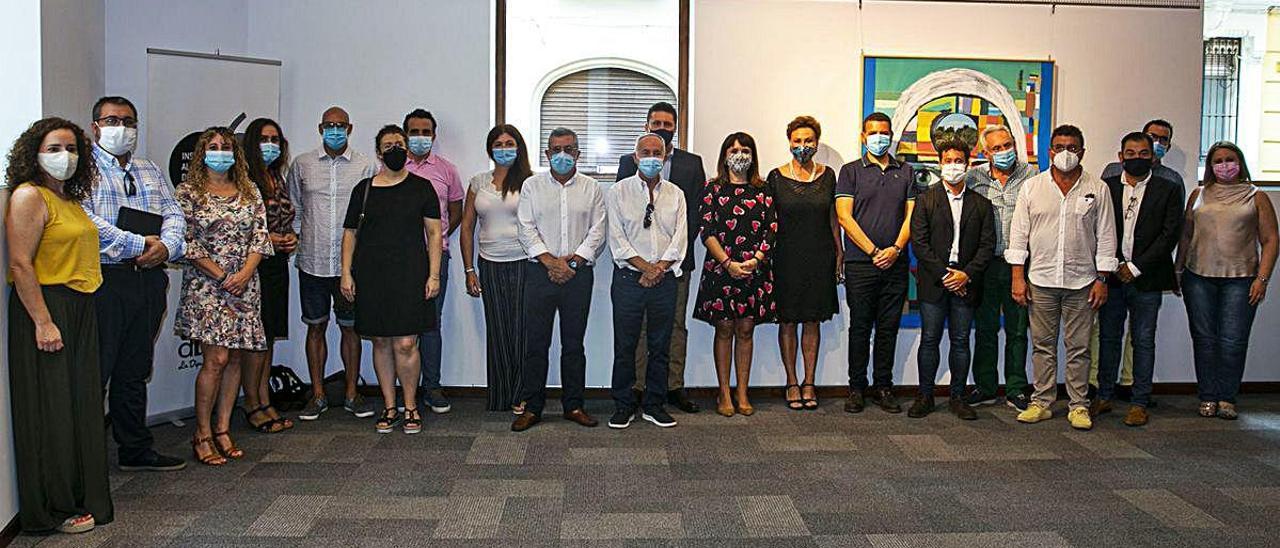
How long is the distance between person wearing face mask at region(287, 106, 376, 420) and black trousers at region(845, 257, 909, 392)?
9.16 feet

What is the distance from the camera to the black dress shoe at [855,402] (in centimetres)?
558

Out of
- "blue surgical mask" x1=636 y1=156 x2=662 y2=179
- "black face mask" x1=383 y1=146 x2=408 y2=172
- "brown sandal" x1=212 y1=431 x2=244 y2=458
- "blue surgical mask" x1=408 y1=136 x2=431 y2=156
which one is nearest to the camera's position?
"brown sandal" x1=212 y1=431 x2=244 y2=458

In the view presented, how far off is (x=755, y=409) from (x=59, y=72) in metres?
3.85

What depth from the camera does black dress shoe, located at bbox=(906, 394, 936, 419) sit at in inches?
215

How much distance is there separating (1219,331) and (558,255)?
3797 millimetres

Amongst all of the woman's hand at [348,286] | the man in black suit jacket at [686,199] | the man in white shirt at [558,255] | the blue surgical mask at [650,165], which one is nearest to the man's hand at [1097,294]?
the man in black suit jacket at [686,199]

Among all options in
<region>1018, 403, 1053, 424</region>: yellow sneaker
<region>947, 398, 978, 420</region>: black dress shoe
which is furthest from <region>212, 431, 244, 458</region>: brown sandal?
<region>1018, 403, 1053, 424</region>: yellow sneaker

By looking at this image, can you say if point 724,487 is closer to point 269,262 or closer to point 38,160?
point 269,262

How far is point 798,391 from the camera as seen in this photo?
18.9 ft

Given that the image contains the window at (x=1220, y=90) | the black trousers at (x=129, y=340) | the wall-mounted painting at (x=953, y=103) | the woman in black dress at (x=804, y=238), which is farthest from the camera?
the window at (x=1220, y=90)

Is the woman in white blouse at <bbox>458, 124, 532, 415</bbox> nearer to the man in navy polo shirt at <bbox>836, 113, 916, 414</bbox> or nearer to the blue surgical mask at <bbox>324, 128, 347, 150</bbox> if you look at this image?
the blue surgical mask at <bbox>324, 128, 347, 150</bbox>

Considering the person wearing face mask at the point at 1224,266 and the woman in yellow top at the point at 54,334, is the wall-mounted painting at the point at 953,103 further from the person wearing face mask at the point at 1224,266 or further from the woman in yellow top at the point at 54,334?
the woman in yellow top at the point at 54,334

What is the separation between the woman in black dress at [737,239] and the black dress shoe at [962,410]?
1.17 metres

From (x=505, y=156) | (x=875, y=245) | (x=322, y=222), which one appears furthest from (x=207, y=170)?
(x=875, y=245)
